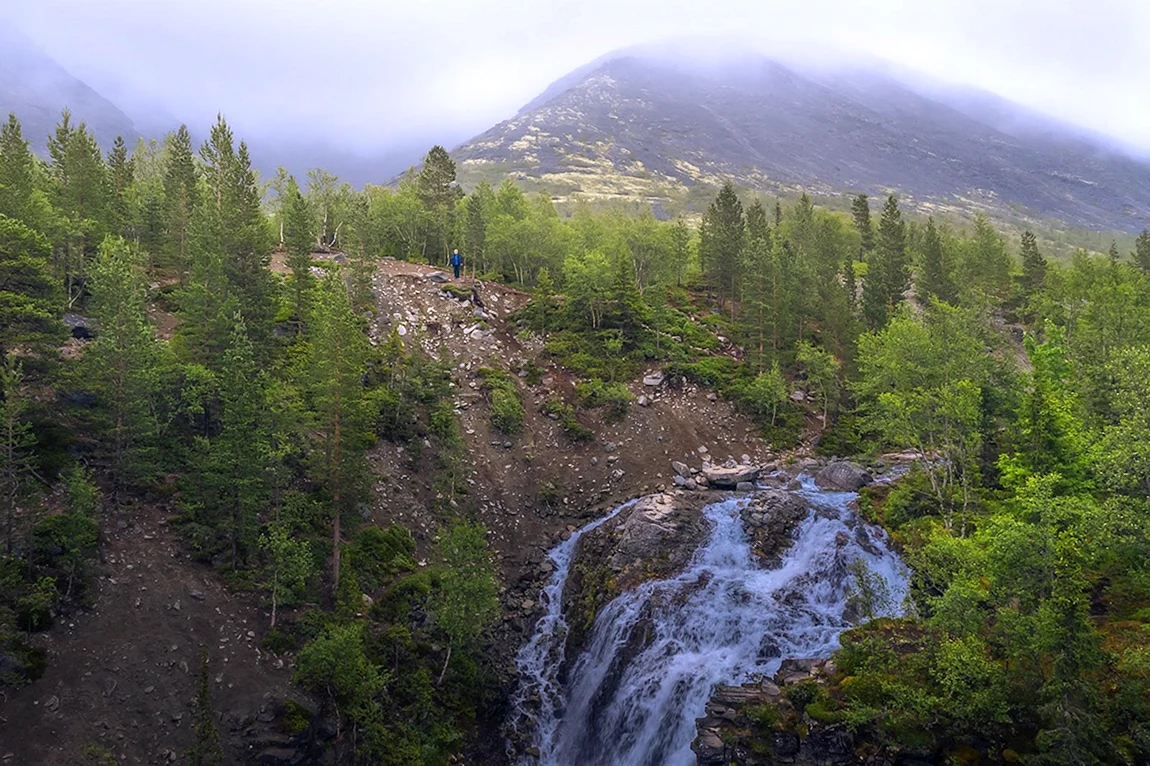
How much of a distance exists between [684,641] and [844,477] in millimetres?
18653

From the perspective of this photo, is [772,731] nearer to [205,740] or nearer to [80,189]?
[205,740]

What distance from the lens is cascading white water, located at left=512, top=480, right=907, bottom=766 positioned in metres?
27.0

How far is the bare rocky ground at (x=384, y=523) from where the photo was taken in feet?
70.7

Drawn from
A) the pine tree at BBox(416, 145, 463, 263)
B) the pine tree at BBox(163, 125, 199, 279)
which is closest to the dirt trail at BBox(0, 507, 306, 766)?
the pine tree at BBox(163, 125, 199, 279)

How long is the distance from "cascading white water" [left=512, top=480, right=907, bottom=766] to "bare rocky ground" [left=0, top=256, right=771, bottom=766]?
2304 mm

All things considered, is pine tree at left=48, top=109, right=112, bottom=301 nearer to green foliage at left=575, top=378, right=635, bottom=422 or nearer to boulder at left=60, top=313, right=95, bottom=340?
boulder at left=60, top=313, right=95, bottom=340

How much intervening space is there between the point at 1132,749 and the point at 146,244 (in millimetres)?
66331

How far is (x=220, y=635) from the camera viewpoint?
25.5 m

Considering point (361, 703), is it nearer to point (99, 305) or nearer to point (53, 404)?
point (53, 404)

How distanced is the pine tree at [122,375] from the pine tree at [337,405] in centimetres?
713

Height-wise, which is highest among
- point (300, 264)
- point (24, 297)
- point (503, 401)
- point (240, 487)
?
point (300, 264)

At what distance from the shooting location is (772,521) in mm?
36062

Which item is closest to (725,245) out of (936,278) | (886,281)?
(886,281)

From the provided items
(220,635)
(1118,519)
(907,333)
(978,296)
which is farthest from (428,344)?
(978,296)
